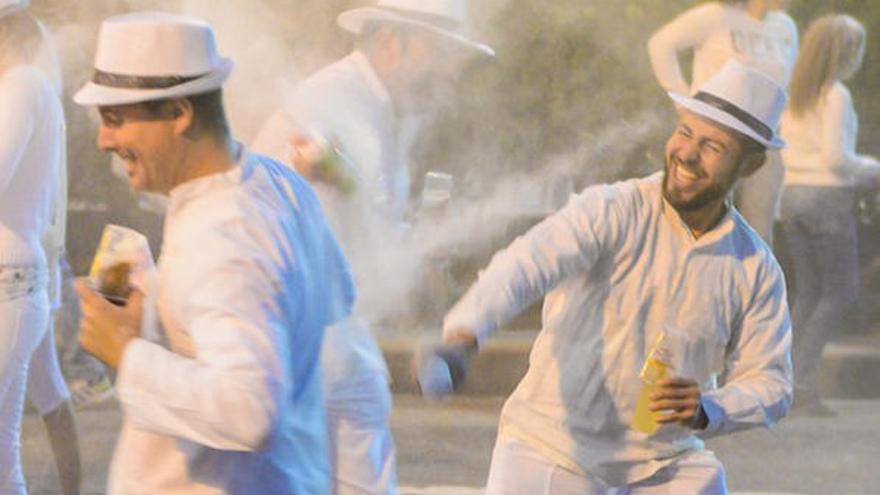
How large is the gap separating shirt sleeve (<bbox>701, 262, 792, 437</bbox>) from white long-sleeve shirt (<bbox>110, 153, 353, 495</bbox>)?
128cm

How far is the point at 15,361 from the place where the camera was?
6.14 metres

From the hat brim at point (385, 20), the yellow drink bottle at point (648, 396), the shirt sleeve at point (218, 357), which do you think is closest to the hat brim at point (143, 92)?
the shirt sleeve at point (218, 357)

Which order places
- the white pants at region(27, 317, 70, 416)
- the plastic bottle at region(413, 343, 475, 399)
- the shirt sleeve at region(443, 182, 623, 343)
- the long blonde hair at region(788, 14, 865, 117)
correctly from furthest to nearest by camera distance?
the long blonde hair at region(788, 14, 865, 117), the white pants at region(27, 317, 70, 416), the shirt sleeve at region(443, 182, 623, 343), the plastic bottle at region(413, 343, 475, 399)

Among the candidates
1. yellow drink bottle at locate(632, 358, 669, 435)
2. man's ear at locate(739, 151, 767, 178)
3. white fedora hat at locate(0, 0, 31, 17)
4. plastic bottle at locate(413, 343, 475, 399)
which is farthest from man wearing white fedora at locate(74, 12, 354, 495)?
white fedora hat at locate(0, 0, 31, 17)

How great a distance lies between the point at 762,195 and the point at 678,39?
0.69 m

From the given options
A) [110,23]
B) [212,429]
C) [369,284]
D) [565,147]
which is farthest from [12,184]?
[565,147]

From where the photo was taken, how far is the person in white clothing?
8445 millimetres

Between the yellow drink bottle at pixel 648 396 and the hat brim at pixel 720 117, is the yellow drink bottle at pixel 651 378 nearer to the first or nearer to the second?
the yellow drink bottle at pixel 648 396

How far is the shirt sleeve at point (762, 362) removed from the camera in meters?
5.15

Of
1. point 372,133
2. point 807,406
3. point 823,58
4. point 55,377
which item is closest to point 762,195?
point 823,58

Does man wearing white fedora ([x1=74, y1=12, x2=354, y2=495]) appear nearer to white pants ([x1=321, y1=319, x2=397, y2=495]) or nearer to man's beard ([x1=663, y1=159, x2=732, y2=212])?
white pants ([x1=321, y1=319, x2=397, y2=495])

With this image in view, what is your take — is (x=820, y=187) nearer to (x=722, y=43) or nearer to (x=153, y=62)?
(x=722, y=43)

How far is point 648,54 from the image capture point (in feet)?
29.2

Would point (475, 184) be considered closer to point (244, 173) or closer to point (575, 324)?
point (575, 324)
